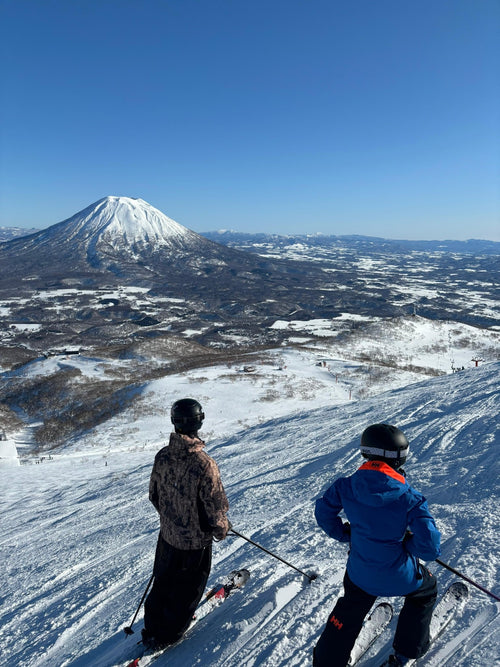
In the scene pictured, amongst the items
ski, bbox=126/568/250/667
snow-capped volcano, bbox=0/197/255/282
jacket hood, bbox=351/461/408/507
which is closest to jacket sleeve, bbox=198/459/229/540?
ski, bbox=126/568/250/667

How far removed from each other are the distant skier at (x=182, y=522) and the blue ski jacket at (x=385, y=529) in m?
1.24

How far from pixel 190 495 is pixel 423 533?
6.69 feet

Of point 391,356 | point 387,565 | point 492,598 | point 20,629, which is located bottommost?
point 391,356

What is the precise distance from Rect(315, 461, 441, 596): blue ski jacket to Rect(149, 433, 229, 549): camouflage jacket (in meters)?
1.19

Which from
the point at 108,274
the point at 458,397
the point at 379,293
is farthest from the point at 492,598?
the point at 108,274

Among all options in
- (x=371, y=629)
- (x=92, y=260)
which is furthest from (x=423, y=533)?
(x=92, y=260)

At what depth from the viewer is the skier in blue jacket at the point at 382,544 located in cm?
281

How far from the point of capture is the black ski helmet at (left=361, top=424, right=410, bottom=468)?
286 cm

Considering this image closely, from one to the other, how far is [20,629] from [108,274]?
6362 inches

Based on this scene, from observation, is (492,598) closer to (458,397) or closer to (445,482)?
(445,482)

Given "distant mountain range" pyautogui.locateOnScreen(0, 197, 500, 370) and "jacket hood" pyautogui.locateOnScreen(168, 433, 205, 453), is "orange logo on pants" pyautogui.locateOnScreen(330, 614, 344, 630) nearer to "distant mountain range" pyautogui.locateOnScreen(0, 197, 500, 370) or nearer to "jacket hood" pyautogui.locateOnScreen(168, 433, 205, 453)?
"jacket hood" pyautogui.locateOnScreen(168, 433, 205, 453)

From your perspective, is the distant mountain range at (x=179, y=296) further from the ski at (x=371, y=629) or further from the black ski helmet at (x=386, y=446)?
the black ski helmet at (x=386, y=446)

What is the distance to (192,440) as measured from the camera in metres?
3.72

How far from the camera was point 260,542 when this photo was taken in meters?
6.33
